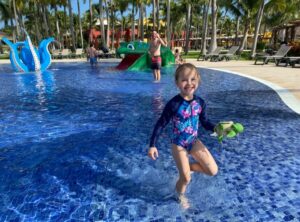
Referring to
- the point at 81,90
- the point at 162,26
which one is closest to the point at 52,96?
the point at 81,90

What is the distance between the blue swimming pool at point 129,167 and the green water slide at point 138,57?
364 inches

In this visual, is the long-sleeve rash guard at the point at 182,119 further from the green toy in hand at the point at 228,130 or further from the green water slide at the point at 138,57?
the green water slide at the point at 138,57

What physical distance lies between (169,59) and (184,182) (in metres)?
15.9

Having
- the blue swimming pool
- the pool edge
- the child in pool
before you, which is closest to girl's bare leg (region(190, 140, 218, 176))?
the child in pool

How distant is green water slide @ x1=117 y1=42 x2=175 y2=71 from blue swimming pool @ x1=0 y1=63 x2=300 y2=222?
926cm

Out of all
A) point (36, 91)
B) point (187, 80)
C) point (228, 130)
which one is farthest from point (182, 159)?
point (36, 91)

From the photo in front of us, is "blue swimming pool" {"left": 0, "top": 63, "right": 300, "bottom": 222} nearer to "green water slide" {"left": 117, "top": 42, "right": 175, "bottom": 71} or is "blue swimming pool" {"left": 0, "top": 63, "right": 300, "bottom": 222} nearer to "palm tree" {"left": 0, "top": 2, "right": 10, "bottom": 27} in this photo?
"green water slide" {"left": 117, "top": 42, "right": 175, "bottom": 71}

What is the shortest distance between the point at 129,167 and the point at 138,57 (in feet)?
45.9

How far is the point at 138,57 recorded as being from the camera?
17.5m

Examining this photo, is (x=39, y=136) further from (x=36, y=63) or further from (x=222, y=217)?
(x=36, y=63)

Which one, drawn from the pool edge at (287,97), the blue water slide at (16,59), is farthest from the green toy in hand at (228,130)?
the blue water slide at (16,59)

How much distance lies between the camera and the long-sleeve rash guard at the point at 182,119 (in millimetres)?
2729

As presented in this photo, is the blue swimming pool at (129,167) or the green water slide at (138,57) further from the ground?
the green water slide at (138,57)

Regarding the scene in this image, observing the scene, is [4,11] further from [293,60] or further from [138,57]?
[293,60]
